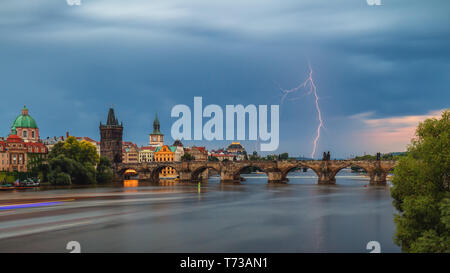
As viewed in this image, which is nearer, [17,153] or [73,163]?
[73,163]

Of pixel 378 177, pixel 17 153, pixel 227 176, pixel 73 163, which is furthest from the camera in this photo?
pixel 227 176

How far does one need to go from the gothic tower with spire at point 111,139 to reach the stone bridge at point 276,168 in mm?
34132

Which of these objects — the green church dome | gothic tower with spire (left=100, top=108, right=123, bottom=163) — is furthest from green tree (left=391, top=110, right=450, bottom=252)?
gothic tower with spire (left=100, top=108, right=123, bottom=163)

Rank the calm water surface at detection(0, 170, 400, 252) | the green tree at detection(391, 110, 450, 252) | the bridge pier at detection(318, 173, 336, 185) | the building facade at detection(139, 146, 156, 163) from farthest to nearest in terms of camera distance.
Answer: the building facade at detection(139, 146, 156, 163), the bridge pier at detection(318, 173, 336, 185), the calm water surface at detection(0, 170, 400, 252), the green tree at detection(391, 110, 450, 252)

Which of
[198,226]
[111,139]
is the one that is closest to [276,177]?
[198,226]

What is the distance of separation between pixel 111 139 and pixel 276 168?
6948 cm

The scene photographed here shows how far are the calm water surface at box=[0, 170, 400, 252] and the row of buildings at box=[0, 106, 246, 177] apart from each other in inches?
1216

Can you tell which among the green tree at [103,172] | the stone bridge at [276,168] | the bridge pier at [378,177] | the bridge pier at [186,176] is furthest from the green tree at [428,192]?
the bridge pier at [186,176]

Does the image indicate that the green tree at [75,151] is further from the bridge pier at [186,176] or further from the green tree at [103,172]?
the bridge pier at [186,176]

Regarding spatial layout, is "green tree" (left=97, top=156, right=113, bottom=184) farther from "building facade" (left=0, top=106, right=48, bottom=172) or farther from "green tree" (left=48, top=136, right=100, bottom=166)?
"building facade" (left=0, top=106, right=48, bottom=172)

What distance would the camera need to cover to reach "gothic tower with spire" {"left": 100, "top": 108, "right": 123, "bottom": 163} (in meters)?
128

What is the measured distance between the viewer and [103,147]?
428 ft

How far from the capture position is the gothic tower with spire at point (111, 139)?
422 feet

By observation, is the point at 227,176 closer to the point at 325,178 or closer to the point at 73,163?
the point at 325,178
